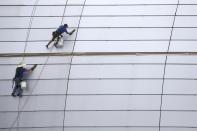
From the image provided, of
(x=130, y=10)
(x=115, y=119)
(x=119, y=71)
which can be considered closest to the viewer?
(x=115, y=119)

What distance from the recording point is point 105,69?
70.1 ft

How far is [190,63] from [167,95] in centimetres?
181

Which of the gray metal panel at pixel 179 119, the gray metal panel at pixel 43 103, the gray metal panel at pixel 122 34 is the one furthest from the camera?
the gray metal panel at pixel 122 34

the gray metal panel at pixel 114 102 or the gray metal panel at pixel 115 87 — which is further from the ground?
the gray metal panel at pixel 115 87

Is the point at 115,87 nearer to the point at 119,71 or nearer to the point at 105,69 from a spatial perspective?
the point at 119,71

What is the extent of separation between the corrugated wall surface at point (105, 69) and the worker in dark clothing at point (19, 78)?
0.29 m

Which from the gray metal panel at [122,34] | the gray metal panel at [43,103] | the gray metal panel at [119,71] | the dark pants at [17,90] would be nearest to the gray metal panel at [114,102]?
the gray metal panel at [43,103]

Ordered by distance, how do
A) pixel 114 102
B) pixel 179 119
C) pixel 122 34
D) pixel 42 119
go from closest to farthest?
pixel 179 119 < pixel 114 102 < pixel 42 119 < pixel 122 34

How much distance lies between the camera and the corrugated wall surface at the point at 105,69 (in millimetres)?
20719

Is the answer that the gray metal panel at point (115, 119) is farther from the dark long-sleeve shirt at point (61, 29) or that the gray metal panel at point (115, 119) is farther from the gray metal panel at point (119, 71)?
the dark long-sleeve shirt at point (61, 29)

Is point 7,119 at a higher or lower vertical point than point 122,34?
lower

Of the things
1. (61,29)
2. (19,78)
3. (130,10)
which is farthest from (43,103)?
(130,10)

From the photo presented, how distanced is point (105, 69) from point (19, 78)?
384 centimetres

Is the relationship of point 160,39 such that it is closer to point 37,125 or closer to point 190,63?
point 190,63
